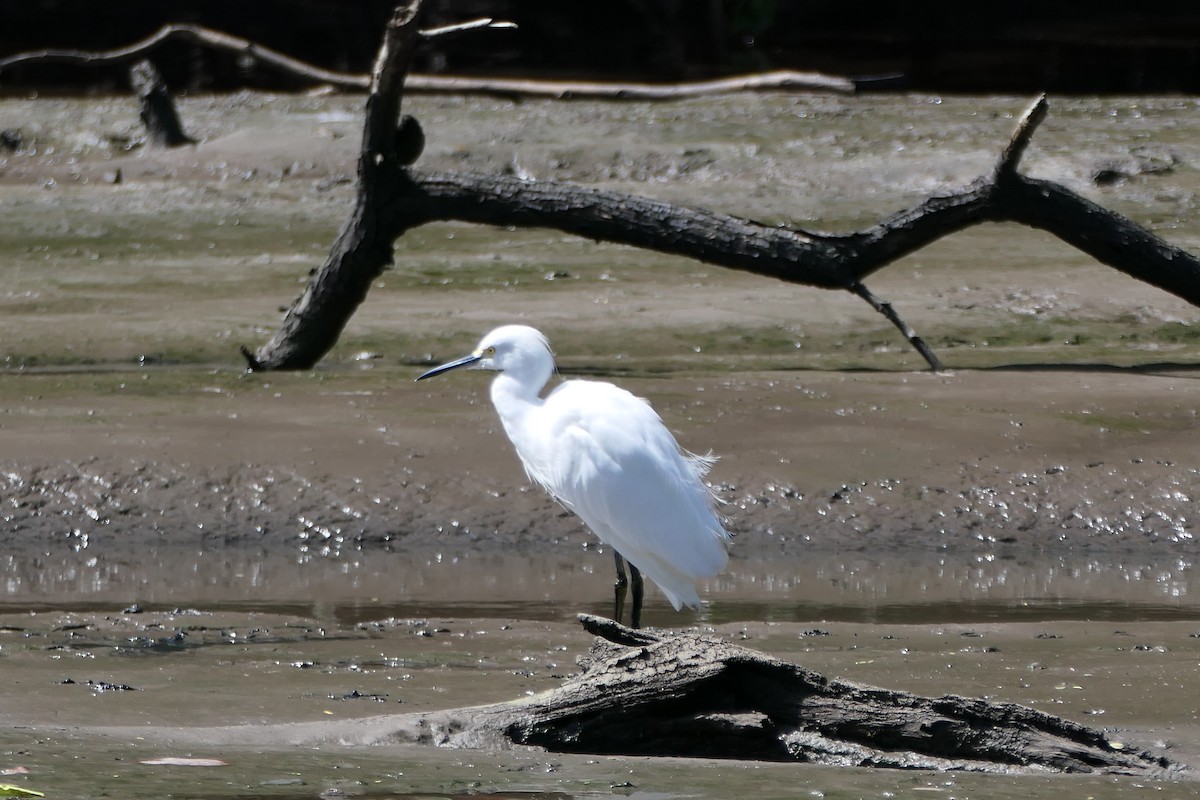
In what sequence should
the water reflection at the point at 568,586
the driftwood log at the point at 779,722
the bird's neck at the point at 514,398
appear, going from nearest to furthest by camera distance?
1. the driftwood log at the point at 779,722
2. the bird's neck at the point at 514,398
3. the water reflection at the point at 568,586

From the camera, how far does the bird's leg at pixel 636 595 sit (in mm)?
6383

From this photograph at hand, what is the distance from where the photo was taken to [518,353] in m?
6.49

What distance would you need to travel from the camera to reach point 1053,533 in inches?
332

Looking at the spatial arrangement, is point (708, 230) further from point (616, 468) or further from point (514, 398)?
point (616, 468)

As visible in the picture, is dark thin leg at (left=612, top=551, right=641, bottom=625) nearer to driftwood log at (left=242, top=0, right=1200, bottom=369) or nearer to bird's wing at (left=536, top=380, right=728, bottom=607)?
bird's wing at (left=536, top=380, right=728, bottom=607)

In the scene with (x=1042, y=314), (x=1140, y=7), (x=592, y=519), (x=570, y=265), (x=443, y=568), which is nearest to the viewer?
(x=592, y=519)

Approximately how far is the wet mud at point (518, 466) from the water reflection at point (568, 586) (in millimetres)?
26

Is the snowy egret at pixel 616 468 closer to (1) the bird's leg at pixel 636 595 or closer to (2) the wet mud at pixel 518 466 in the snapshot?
(1) the bird's leg at pixel 636 595

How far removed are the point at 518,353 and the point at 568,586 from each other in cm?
151

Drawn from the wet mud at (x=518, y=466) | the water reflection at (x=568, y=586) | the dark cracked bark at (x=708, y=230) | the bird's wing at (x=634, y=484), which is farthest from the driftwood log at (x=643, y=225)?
the bird's wing at (x=634, y=484)

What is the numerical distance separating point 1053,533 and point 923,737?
411 cm

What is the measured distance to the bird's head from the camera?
6.48 meters

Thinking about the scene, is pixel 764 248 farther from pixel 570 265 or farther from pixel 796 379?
pixel 570 265

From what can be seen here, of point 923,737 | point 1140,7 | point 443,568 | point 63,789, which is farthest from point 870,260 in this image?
point 1140,7
